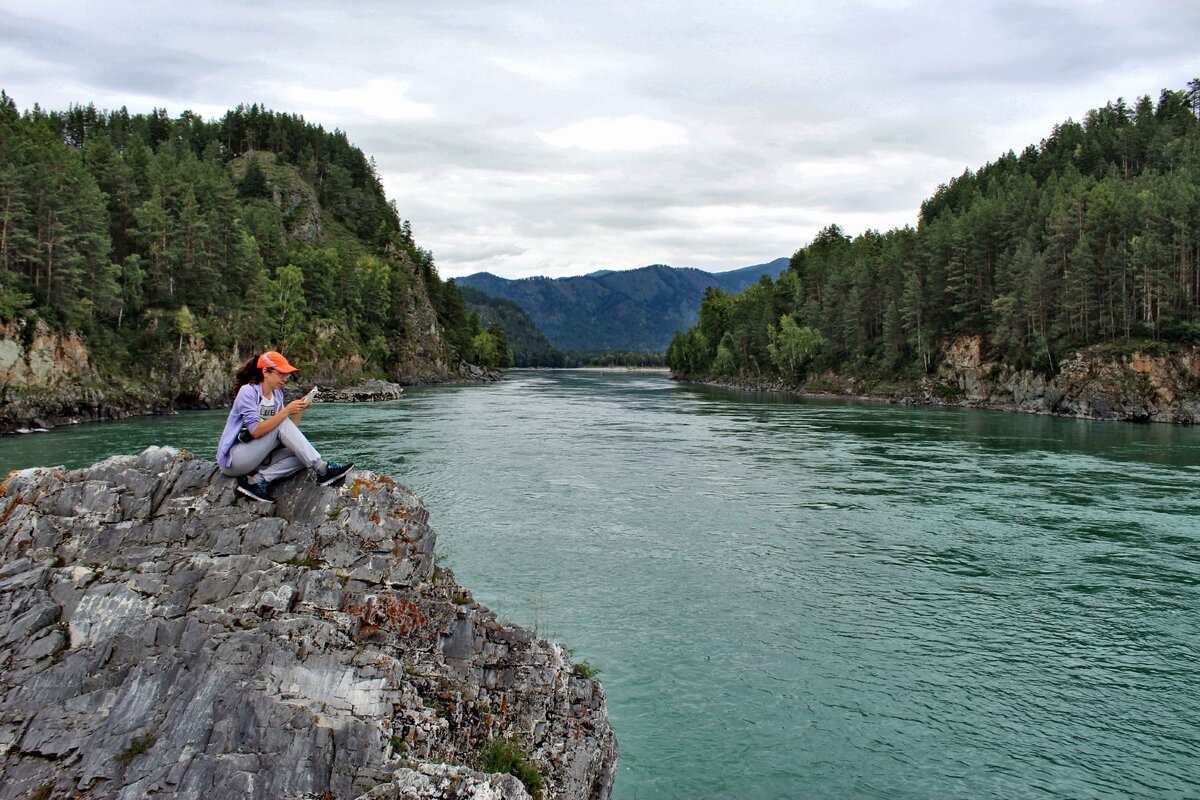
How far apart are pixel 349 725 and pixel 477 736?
1.74m

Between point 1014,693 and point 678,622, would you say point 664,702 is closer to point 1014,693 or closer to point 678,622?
point 678,622

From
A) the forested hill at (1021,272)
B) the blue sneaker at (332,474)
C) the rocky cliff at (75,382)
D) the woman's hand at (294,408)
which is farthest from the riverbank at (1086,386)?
the rocky cliff at (75,382)

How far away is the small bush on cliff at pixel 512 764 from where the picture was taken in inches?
359

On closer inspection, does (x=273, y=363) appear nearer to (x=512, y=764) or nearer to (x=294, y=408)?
(x=294, y=408)

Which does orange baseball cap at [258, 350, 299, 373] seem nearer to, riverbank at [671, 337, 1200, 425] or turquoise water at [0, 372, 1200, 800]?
turquoise water at [0, 372, 1200, 800]

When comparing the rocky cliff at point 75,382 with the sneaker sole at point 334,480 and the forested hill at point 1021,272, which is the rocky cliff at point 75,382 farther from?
the forested hill at point 1021,272

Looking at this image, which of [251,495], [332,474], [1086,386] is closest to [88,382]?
[251,495]

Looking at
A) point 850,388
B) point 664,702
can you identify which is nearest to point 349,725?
point 664,702

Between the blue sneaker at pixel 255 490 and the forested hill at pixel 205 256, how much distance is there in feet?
198

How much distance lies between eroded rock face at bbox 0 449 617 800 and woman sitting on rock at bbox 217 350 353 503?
0.92ft

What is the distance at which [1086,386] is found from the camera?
7775 cm

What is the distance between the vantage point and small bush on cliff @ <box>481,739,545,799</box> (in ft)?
29.9

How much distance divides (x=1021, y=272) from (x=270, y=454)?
335 feet

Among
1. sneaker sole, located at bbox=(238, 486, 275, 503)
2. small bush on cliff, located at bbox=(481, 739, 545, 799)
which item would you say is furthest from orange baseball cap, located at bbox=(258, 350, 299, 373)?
small bush on cliff, located at bbox=(481, 739, 545, 799)
